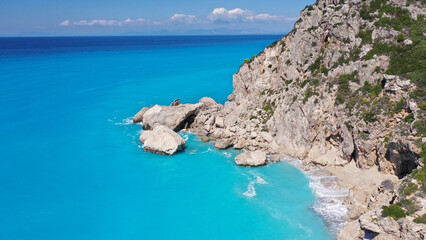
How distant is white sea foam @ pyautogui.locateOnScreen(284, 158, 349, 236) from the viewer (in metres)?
32.4

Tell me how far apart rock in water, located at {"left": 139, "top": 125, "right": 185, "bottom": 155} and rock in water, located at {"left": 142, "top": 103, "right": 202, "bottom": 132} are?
567 cm

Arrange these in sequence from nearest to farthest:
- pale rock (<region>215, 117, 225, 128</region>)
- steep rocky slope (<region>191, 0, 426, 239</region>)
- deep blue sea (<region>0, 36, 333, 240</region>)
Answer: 1. steep rocky slope (<region>191, 0, 426, 239</region>)
2. deep blue sea (<region>0, 36, 333, 240</region>)
3. pale rock (<region>215, 117, 225, 128</region>)

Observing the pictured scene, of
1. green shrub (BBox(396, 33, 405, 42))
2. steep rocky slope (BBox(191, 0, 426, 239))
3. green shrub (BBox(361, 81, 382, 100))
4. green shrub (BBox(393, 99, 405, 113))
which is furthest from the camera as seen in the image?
green shrub (BBox(396, 33, 405, 42))

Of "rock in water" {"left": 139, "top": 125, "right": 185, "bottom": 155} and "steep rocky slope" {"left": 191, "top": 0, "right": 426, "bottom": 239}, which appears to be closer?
"steep rocky slope" {"left": 191, "top": 0, "right": 426, "bottom": 239}

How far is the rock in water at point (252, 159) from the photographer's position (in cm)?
4422

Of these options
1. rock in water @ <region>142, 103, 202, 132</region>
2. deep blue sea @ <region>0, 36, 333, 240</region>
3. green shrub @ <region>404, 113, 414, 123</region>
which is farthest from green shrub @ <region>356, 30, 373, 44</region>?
rock in water @ <region>142, 103, 202, 132</region>

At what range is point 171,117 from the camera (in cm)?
5634

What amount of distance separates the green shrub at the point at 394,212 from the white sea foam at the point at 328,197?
19.5ft

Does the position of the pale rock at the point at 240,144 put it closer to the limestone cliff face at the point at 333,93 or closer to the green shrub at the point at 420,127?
the limestone cliff face at the point at 333,93

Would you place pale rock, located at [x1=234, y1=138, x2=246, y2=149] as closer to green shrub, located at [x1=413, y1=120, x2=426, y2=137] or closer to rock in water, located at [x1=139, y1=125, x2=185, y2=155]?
rock in water, located at [x1=139, y1=125, x2=185, y2=155]

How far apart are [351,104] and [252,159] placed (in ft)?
54.5

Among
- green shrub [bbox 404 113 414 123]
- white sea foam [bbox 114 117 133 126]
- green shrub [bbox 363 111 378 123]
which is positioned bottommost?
white sea foam [bbox 114 117 133 126]

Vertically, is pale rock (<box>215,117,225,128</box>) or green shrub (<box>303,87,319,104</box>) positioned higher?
green shrub (<box>303,87,319,104</box>)

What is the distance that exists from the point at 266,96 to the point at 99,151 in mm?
32364
